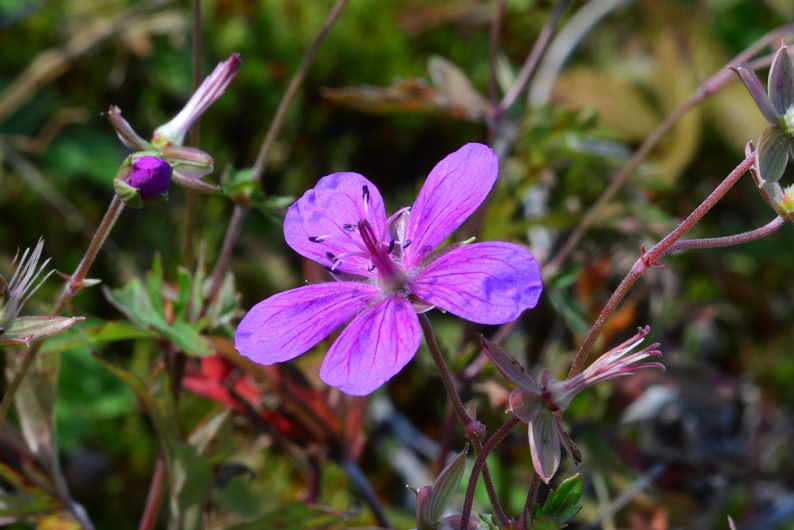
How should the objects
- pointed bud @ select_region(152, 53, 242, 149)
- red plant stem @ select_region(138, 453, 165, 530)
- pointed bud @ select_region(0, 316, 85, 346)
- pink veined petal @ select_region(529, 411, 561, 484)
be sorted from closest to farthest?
pink veined petal @ select_region(529, 411, 561, 484) → pointed bud @ select_region(0, 316, 85, 346) → pointed bud @ select_region(152, 53, 242, 149) → red plant stem @ select_region(138, 453, 165, 530)

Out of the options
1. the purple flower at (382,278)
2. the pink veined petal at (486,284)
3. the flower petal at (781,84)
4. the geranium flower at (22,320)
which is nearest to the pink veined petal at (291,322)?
the purple flower at (382,278)

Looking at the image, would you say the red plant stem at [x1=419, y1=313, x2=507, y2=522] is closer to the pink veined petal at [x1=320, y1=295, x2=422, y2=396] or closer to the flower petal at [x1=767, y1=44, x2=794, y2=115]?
the pink veined petal at [x1=320, y1=295, x2=422, y2=396]

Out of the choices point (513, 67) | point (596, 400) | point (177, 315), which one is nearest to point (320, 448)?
point (177, 315)

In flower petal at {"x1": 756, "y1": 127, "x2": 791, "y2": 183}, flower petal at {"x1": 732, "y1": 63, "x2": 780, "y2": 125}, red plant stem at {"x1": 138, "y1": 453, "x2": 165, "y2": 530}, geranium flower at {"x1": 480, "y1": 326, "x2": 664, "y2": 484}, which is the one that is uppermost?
flower petal at {"x1": 732, "y1": 63, "x2": 780, "y2": 125}

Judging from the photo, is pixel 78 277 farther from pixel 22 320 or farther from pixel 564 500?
pixel 564 500

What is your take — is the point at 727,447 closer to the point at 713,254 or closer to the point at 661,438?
the point at 661,438

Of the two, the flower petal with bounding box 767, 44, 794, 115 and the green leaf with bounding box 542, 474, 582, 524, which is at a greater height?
the flower petal with bounding box 767, 44, 794, 115

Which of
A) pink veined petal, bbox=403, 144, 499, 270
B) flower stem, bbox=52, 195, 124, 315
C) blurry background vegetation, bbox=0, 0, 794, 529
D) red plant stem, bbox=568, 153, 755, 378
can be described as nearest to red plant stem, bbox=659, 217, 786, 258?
red plant stem, bbox=568, 153, 755, 378

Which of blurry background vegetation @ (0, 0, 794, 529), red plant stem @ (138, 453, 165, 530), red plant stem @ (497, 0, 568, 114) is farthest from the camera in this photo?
blurry background vegetation @ (0, 0, 794, 529)
